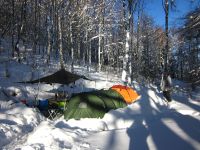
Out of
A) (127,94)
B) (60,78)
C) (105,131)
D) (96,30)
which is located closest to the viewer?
(105,131)

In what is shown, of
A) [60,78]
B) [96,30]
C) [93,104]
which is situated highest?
[96,30]

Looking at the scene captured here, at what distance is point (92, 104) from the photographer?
561 inches

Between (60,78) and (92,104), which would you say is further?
(60,78)

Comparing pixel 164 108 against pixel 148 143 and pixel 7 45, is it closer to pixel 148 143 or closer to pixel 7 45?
pixel 148 143

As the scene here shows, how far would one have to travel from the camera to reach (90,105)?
14.1 metres

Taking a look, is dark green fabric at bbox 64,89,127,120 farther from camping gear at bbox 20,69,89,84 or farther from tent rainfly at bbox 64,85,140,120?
camping gear at bbox 20,69,89,84

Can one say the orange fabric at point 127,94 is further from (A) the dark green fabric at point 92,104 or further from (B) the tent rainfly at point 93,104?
(A) the dark green fabric at point 92,104

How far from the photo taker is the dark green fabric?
13.6 m

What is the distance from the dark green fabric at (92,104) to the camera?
1365 centimetres

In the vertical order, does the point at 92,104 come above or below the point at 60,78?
below

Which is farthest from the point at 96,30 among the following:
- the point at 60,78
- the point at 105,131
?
the point at 105,131

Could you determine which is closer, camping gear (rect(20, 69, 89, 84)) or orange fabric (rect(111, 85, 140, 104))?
orange fabric (rect(111, 85, 140, 104))

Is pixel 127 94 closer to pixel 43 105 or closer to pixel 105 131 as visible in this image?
pixel 43 105

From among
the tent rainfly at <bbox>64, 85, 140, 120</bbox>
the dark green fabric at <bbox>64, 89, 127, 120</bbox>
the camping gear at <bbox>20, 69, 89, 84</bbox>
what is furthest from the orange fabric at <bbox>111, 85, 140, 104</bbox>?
the camping gear at <bbox>20, 69, 89, 84</bbox>
